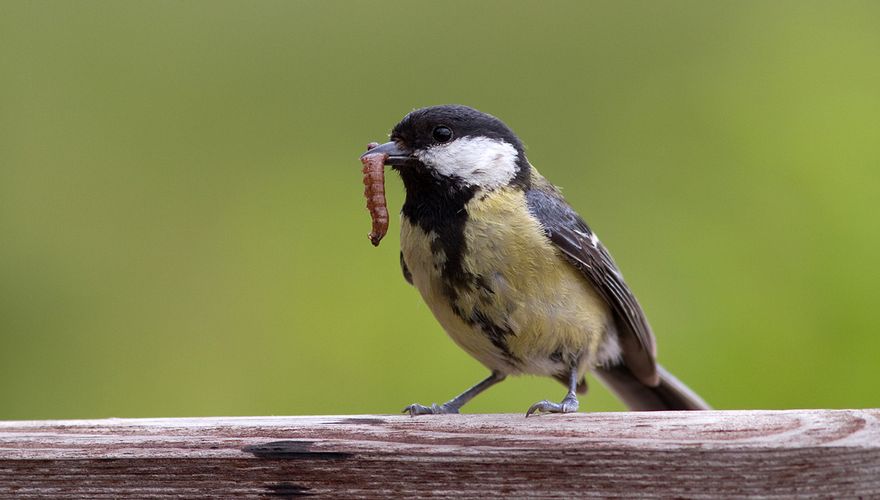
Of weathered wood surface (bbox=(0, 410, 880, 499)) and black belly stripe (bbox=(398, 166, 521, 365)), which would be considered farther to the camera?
black belly stripe (bbox=(398, 166, 521, 365))

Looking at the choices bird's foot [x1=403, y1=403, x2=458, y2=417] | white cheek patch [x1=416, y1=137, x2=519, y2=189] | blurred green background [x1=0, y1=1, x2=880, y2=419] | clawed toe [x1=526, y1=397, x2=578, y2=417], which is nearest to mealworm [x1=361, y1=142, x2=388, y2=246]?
white cheek patch [x1=416, y1=137, x2=519, y2=189]

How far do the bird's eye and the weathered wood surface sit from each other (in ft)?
3.48

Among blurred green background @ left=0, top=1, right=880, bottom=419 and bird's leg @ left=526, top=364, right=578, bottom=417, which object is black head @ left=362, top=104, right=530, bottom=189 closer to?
bird's leg @ left=526, top=364, right=578, bottom=417

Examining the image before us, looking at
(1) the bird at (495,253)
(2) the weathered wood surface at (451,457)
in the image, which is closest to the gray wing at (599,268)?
(1) the bird at (495,253)

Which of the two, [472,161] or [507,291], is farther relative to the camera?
[472,161]

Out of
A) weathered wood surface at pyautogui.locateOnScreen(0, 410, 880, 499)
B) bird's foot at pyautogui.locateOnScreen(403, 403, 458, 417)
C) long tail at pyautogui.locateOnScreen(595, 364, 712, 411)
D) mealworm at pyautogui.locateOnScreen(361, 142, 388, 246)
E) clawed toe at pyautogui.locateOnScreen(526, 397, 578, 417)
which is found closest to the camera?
weathered wood surface at pyautogui.locateOnScreen(0, 410, 880, 499)

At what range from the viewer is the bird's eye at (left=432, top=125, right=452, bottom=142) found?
2793 millimetres

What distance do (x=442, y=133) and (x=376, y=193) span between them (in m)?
0.40

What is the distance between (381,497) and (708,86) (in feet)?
8.30

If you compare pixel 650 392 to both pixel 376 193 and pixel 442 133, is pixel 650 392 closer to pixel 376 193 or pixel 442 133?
pixel 442 133

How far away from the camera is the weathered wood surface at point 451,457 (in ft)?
5.46

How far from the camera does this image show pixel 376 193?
2467 mm

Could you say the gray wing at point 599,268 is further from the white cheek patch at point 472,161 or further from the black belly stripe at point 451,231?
the black belly stripe at point 451,231

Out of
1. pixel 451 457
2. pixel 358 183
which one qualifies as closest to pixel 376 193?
pixel 451 457
